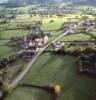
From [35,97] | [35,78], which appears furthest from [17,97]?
[35,78]

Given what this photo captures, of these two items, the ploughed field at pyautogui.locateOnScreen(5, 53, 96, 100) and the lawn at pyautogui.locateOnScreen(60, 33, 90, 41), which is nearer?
the ploughed field at pyautogui.locateOnScreen(5, 53, 96, 100)

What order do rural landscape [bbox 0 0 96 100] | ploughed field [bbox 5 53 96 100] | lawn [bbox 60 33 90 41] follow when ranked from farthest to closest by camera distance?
lawn [bbox 60 33 90 41] < rural landscape [bbox 0 0 96 100] < ploughed field [bbox 5 53 96 100]

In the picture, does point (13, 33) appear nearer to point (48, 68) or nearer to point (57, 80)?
point (48, 68)

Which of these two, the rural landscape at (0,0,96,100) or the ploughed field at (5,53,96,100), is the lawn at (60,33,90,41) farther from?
the ploughed field at (5,53,96,100)

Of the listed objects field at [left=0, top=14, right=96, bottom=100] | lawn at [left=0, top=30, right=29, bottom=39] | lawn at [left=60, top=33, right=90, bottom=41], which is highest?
lawn at [left=60, top=33, right=90, bottom=41]

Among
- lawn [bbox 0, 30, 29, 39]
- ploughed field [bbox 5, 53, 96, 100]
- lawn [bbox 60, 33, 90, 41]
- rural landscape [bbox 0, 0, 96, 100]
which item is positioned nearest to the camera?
ploughed field [bbox 5, 53, 96, 100]

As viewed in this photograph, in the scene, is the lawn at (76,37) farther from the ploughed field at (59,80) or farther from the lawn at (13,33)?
the lawn at (13,33)

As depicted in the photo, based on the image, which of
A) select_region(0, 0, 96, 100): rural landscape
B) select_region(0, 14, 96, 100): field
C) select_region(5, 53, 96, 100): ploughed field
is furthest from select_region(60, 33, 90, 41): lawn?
select_region(5, 53, 96, 100): ploughed field

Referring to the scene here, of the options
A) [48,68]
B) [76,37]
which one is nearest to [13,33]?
[76,37]

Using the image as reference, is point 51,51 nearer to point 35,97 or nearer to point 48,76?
point 48,76
